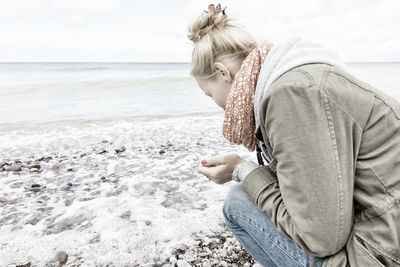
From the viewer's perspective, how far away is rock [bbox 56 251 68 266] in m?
2.47

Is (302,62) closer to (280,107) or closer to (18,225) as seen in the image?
(280,107)

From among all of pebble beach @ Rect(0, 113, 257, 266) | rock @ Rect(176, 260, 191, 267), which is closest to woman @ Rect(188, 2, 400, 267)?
rock @ Rect(176, 260, 191, 267)

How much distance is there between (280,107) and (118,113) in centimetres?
933

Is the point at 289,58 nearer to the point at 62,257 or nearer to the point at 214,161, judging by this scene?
the point at 214,161

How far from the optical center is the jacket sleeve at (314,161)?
3.59 ft

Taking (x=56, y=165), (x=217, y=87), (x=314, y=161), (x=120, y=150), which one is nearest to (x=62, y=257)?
(x=217, y=87)

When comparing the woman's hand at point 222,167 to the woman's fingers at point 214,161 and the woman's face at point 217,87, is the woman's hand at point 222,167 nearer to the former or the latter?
the woman's fingers at point 214,161

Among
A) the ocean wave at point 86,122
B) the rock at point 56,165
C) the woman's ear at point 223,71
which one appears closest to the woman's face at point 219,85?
the woman's ear at point 223,71

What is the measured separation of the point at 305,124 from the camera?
110cm

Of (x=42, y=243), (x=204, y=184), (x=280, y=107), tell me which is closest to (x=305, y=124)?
(x=280, y=107)

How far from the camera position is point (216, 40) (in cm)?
163

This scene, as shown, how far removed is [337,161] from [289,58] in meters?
0.46

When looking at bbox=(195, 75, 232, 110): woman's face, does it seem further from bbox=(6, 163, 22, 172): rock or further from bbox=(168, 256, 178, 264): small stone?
bbox=(6, 163, 22, 172): rock

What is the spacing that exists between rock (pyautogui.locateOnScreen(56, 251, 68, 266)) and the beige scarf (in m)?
1.82
